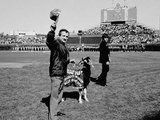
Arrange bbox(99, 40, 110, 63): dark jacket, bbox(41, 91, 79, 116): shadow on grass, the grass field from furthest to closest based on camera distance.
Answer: bbox(99, 40, 110, 63): dark jacket → bbox(41, 91, 79, 116): shadow on grass → the grass field

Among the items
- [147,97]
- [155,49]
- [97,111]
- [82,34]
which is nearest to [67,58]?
[97,111]

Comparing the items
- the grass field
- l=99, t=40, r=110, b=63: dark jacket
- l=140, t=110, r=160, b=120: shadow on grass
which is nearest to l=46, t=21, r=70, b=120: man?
the grass field

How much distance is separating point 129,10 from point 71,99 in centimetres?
8778

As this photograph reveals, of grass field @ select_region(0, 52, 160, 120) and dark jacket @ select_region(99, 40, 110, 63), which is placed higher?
dark jacket @ select_region(99, 40, 110, 63)

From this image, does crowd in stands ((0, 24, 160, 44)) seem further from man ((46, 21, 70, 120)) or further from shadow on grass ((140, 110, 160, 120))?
man ((46, 21, 70, 120))

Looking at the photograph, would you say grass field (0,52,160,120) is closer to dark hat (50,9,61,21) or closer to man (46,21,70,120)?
man (46,21,70,120)

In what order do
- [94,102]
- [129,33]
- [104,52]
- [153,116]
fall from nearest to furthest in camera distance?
[153,116] < [94,102] < [104,52] < [129,33]

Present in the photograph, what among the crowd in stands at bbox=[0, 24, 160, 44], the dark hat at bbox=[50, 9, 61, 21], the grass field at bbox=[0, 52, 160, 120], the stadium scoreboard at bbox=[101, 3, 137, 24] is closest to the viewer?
the dark hat at bbox=[50, 9, 61, 21]

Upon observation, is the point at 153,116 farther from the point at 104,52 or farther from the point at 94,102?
the point at 104,52

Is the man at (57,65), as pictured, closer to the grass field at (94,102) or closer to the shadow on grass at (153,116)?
the grass field at (94,102)

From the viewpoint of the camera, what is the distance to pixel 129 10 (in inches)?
3615

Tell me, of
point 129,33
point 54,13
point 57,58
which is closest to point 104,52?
point 57,58

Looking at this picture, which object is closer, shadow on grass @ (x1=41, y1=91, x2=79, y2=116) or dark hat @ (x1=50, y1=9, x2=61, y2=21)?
dark hat @ (x1=50, y1=9, x2=61, y2=21)

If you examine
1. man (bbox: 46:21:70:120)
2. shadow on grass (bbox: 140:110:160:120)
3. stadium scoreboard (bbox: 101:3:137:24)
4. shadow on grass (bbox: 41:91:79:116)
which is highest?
stadium scoreboard (bbox: 101:3:137:24)
